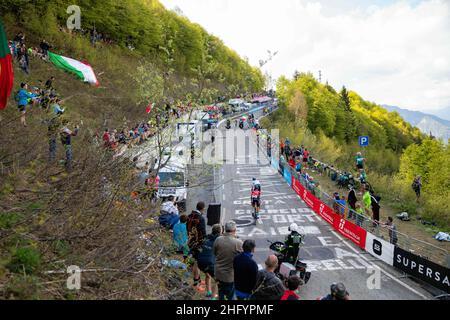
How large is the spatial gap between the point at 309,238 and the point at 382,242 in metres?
3.52

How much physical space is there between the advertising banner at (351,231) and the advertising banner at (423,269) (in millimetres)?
2294

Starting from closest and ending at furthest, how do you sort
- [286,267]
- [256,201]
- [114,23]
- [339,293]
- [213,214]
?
1. [339,293]
2. [286,267]
3. [213,214]
4. [256,201]
5. [114,23]

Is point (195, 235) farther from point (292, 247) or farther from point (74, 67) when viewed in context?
point (74, 67)

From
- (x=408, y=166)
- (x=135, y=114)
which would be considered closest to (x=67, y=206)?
(x=135, y=114)

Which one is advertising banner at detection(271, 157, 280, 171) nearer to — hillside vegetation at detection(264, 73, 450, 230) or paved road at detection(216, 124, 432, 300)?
paved road at detection(216, 124, 432, 300)

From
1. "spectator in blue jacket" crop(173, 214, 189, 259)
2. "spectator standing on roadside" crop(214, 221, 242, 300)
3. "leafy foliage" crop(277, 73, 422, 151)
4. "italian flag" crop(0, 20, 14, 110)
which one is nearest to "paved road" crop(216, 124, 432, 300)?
"spectator in blue jacket" crop(173, 214, 189, 259)

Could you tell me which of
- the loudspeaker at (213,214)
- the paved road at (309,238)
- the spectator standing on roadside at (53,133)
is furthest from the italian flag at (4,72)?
the loudspeaker at (213,214)

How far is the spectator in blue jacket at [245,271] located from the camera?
652 centimetres

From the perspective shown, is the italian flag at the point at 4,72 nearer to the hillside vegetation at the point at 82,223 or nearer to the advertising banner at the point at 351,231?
the hillside vegetation at the point at 82,223

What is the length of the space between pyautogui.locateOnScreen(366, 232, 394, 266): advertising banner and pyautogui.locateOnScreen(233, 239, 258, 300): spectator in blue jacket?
28.4ft

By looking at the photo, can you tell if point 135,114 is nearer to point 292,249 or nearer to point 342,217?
point 342,217

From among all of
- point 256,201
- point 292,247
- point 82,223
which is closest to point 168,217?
point 82,223

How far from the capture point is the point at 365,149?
91.8m

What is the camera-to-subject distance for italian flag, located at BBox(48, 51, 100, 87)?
3259 cm
